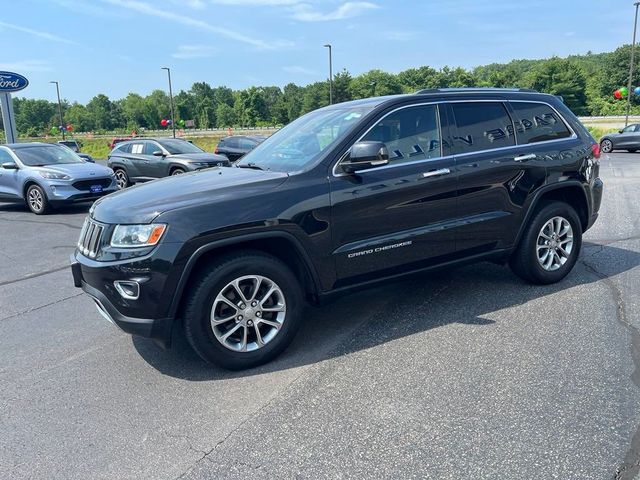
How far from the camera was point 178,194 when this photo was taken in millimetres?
3559

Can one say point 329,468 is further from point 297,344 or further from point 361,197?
point 361,197

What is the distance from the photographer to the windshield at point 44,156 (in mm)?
11523

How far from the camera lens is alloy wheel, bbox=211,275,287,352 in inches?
137

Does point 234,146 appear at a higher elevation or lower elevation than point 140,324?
higher

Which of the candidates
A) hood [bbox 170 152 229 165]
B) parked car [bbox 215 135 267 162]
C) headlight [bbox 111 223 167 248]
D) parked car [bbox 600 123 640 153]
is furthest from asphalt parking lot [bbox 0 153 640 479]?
parked car [bbox 600 123 640 153]

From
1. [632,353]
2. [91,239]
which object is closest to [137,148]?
[91,239]

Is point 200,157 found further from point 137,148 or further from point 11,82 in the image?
point 11,82

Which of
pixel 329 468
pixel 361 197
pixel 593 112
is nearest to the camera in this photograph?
pixel 329 468

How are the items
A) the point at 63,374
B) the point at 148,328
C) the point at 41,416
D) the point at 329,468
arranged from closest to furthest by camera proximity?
1. the point at 329,468
2. the point at 41,416
3. the point at 148,328
4. the point at 63,374

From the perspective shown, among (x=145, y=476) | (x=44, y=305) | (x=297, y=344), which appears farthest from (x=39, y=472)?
(x=44, y=305)

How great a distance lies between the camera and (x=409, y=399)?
3096 millimetres

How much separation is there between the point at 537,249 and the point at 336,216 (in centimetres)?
227

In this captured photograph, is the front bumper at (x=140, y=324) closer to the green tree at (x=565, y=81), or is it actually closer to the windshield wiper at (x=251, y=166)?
the windshield wiper at (x=251, y=166)

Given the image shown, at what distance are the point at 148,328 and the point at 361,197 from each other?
176 centimetres
